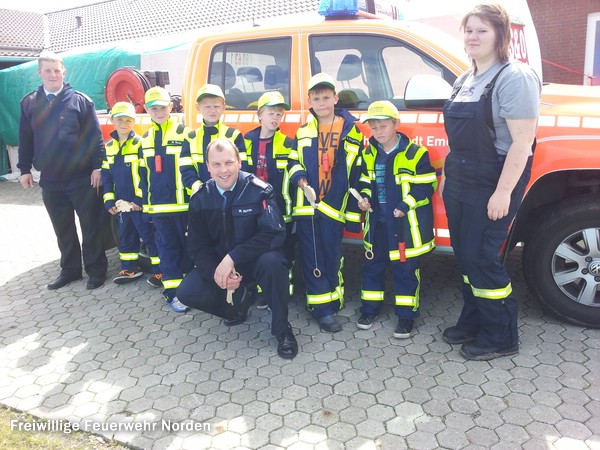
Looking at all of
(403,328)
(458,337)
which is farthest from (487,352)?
(403,328)

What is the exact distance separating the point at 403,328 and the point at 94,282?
2851mm

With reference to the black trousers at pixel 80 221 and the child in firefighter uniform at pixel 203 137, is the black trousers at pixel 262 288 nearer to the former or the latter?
the child in firefighter uniform at pixel 203 137

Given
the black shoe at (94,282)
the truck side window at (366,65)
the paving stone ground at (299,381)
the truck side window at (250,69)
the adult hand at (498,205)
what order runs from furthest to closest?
the black shoe at (94,282)
the truck side window at (250,69)
the truck side window at (366,65)
the adult hand at (498,205)
the paving stone ground at (299,381)

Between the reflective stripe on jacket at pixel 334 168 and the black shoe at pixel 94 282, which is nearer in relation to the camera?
the reflective stripe on jacket at pixel 334 168

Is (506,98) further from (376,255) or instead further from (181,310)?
(181,310)

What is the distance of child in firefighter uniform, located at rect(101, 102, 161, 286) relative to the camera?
14.1 ft

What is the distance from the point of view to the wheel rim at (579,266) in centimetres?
318

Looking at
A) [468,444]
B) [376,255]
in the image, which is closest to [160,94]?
[376,255]

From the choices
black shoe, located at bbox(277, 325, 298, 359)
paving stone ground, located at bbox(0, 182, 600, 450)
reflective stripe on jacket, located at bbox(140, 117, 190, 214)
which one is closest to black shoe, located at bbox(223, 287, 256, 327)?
paving stone ground, located at bbox(0, 182, 600, 450)

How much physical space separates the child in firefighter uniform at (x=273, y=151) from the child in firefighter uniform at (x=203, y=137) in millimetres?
98

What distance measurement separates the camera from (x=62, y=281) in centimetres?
469

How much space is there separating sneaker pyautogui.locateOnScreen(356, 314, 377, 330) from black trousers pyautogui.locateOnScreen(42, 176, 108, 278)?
2536mm

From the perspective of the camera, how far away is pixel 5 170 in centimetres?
1190

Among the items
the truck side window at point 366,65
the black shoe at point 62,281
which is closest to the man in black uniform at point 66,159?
the black shoe at point 62,281
